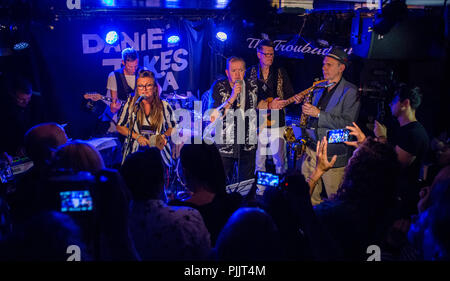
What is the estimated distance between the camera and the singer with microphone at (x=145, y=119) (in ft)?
13.5

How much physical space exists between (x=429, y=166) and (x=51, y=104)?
4.98 meters

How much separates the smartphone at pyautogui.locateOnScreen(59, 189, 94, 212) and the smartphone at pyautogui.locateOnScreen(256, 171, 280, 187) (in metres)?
1.17

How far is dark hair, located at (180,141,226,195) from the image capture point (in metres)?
2.32

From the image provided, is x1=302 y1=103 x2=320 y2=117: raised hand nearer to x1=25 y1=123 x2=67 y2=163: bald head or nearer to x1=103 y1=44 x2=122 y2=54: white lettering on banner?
x1=25 y1=123 x2=67 y2=163: bald head

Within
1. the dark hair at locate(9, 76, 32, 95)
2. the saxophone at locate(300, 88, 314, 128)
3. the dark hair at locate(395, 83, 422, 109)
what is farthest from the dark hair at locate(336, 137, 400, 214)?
the dark hair at locate(9, 76, 32, 95)

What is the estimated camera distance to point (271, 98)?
4.79 meters

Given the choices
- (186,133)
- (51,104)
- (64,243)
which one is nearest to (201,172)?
(64,243)

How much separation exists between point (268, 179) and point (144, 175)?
0.92 m

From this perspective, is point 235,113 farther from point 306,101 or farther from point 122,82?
point 122,82

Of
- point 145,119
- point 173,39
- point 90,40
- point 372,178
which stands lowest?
point 372,178

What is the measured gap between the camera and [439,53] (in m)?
4.56

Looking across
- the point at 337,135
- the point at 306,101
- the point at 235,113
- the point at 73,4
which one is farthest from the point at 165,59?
the point at 337,135

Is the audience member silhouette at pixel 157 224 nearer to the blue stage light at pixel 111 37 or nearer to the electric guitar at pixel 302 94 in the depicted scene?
the electric guitar at pixel 302 94
